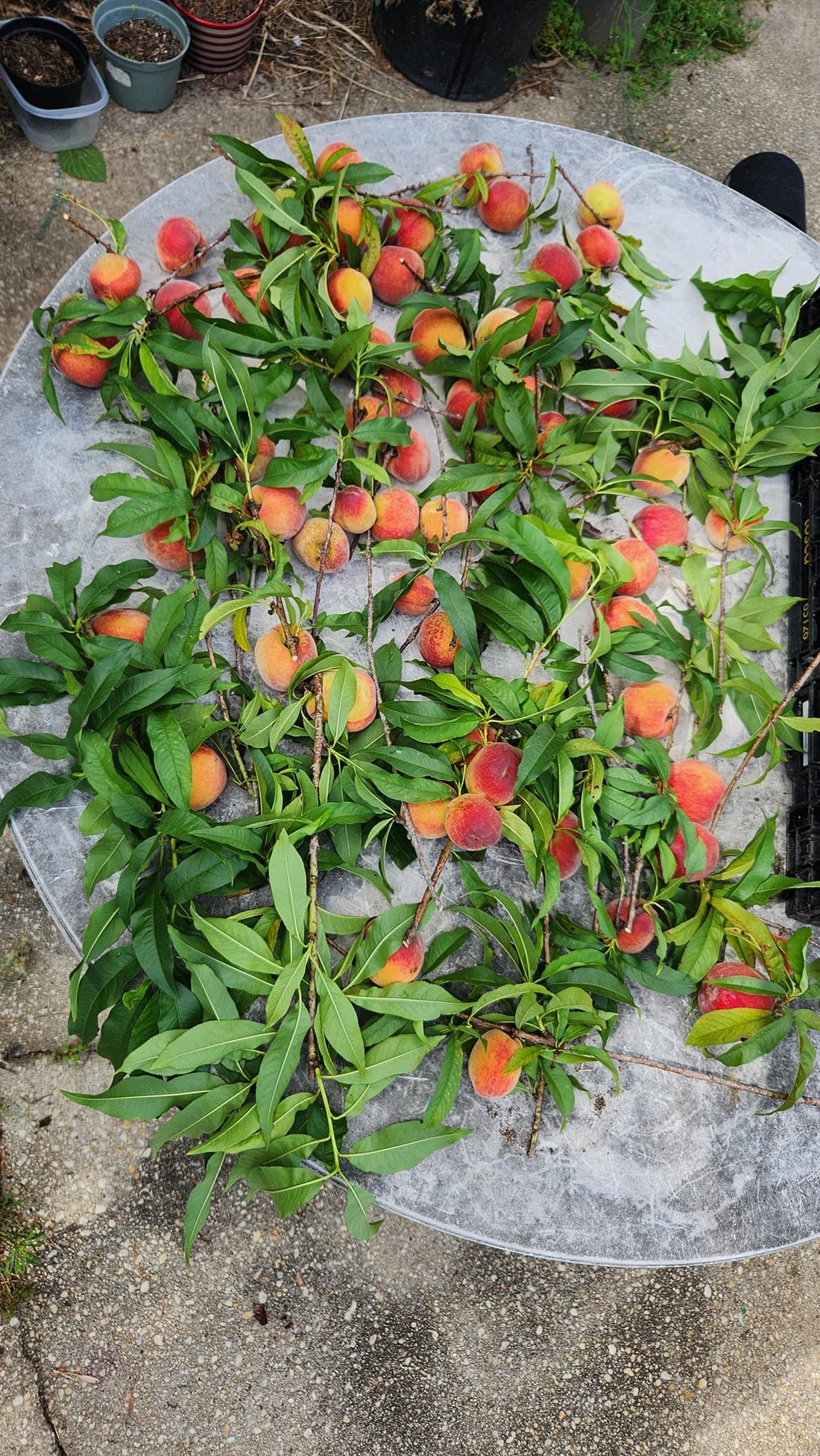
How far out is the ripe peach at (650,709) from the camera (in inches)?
54.6

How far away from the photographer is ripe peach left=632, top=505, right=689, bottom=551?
4.99ft

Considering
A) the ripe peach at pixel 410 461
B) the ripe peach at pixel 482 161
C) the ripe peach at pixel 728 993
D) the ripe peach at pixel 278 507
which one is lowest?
the ripe peach at pixel 728 993

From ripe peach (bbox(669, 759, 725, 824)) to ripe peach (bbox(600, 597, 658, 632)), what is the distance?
230 millimetres

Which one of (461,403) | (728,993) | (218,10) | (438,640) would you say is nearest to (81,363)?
(461,403)

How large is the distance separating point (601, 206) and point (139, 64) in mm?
1496

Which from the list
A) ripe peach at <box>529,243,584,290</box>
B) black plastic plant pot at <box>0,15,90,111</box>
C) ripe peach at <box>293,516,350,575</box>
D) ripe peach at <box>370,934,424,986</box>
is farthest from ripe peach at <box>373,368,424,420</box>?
black plastic plant pot at <box>0,15,90,111</box>

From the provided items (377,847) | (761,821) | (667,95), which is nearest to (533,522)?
(377,847)

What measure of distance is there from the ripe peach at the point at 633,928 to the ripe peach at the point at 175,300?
1.07 metres

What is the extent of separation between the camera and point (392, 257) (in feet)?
5.15

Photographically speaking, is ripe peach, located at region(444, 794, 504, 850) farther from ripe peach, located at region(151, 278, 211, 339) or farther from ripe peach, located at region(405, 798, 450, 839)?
ripe peach, located at region(151, 278, 211, 339)

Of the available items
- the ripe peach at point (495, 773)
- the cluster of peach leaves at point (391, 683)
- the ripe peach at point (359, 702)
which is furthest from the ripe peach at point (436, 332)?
the ripe peach at point (495, 773)

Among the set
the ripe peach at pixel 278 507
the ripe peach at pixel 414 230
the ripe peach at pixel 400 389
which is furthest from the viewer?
the ripe peach at pixel 414 230

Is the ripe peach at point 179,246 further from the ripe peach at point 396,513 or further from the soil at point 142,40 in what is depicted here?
the soil at point 142,40

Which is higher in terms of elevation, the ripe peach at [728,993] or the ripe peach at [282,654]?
the ripe peach at [282,654]
